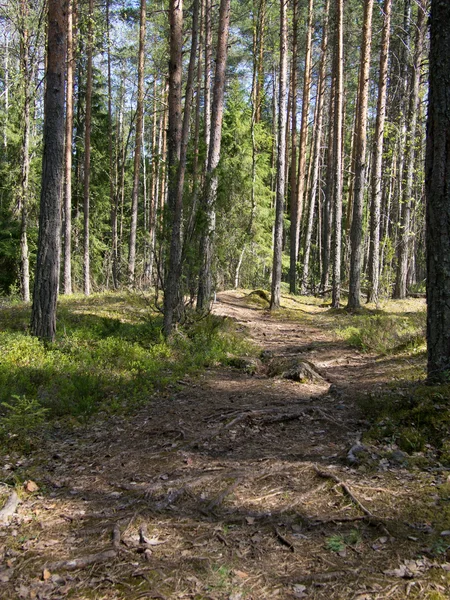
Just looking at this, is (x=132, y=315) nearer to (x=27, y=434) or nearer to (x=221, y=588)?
(x=27, y=434)

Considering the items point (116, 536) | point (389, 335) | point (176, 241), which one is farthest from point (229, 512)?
point (389, 335)

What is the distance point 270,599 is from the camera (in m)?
2.59

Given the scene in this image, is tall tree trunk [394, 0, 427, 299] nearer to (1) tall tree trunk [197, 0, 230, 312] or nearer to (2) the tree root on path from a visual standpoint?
(1) tall tree trunk [197, 0, 230, 312]

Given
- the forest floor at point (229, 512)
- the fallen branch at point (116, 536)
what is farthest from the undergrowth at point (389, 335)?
the fallen branch at point (116, 536)

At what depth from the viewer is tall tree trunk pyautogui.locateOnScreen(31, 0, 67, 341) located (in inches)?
346

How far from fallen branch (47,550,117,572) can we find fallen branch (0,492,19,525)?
827 millimetres

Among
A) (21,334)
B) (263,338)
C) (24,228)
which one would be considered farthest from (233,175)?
(21,334)

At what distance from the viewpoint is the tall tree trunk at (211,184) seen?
10.1 metres

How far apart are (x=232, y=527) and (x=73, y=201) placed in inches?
967

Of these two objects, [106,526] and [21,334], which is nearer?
[106,526]

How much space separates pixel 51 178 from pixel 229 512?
7530 mm

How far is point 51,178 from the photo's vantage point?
8945mm

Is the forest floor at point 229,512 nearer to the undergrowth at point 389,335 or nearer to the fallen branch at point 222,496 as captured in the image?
the fallen branch at point 222,496

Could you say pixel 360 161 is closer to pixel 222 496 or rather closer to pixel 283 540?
pixel 222 496
